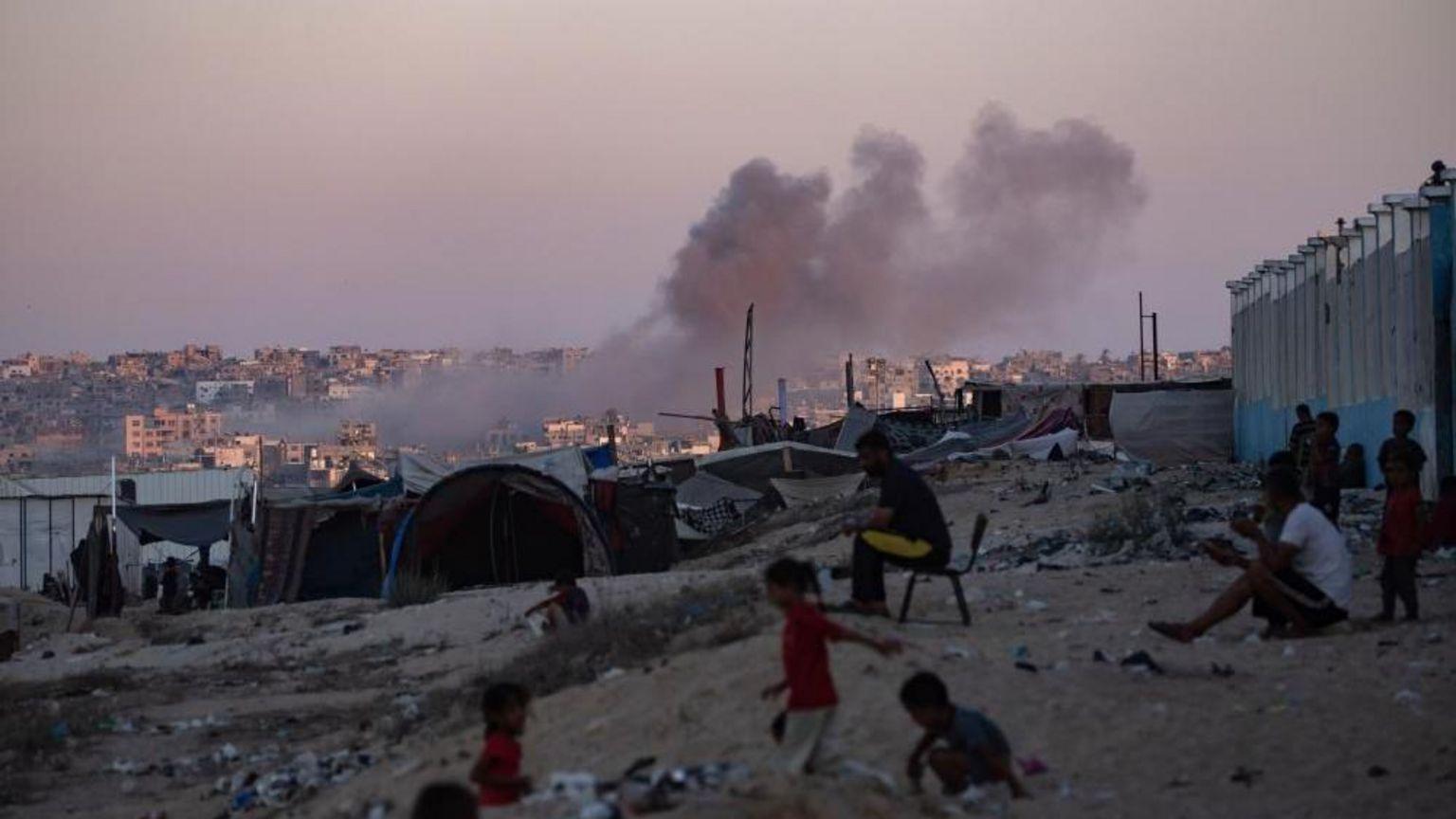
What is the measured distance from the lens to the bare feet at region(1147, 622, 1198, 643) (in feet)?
37.0

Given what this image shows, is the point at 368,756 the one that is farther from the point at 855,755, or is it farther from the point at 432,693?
the point at 855,755

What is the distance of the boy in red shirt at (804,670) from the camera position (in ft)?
26.2

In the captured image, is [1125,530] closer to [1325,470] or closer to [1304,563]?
[1325,470]

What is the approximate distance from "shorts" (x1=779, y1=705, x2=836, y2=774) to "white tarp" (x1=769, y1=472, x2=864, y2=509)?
25480mm

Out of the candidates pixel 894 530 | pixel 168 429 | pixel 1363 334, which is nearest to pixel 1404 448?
pixel 894 530

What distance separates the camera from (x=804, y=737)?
8.03 m

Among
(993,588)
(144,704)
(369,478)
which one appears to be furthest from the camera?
(369,478)

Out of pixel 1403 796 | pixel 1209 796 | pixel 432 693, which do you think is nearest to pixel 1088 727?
pixel 1209 796

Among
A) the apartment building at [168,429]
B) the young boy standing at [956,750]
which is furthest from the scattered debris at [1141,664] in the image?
the apartment building at [168,429]

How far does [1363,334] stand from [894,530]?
15723mm

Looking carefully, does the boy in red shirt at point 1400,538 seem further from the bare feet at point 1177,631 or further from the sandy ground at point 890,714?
the bare feet at point 1177,631

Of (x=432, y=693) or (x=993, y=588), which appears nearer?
(x=432, y=693)

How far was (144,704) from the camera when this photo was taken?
15797 millimetres

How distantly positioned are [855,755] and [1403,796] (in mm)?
2420
